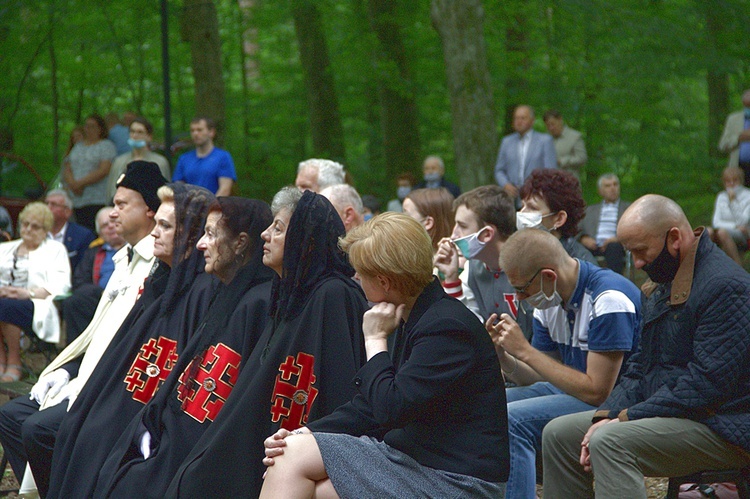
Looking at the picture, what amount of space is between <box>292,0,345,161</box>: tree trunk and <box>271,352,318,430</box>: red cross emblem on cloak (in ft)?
38.1

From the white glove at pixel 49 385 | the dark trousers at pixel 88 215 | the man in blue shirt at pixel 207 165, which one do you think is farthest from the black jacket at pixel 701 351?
the dark trousers at pixel 88 215

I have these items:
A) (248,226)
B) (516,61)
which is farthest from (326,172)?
(516,61)

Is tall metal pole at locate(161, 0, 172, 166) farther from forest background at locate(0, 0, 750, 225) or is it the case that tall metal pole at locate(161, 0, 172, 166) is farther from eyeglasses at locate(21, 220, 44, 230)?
eyeglasses at locate(21, 220, 44, 230)

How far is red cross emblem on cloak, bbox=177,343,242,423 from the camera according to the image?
14.9ft

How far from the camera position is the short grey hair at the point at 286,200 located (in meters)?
4.67

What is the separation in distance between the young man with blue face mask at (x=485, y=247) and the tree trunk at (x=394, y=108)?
9.24 metres

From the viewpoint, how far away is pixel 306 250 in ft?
14.4

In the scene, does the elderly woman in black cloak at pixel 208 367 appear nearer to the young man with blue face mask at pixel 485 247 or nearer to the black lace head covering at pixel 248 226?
the black lace head covering at pixel 248 226

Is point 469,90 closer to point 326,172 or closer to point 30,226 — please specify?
point 326,172

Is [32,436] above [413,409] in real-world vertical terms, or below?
below

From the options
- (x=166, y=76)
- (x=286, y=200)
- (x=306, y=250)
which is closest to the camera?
(x=306, y=250)

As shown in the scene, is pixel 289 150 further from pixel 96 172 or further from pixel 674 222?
pixel 674 222

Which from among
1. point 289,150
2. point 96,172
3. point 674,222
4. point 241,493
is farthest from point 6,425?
point 289,150

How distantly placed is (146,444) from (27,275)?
4.86 m
